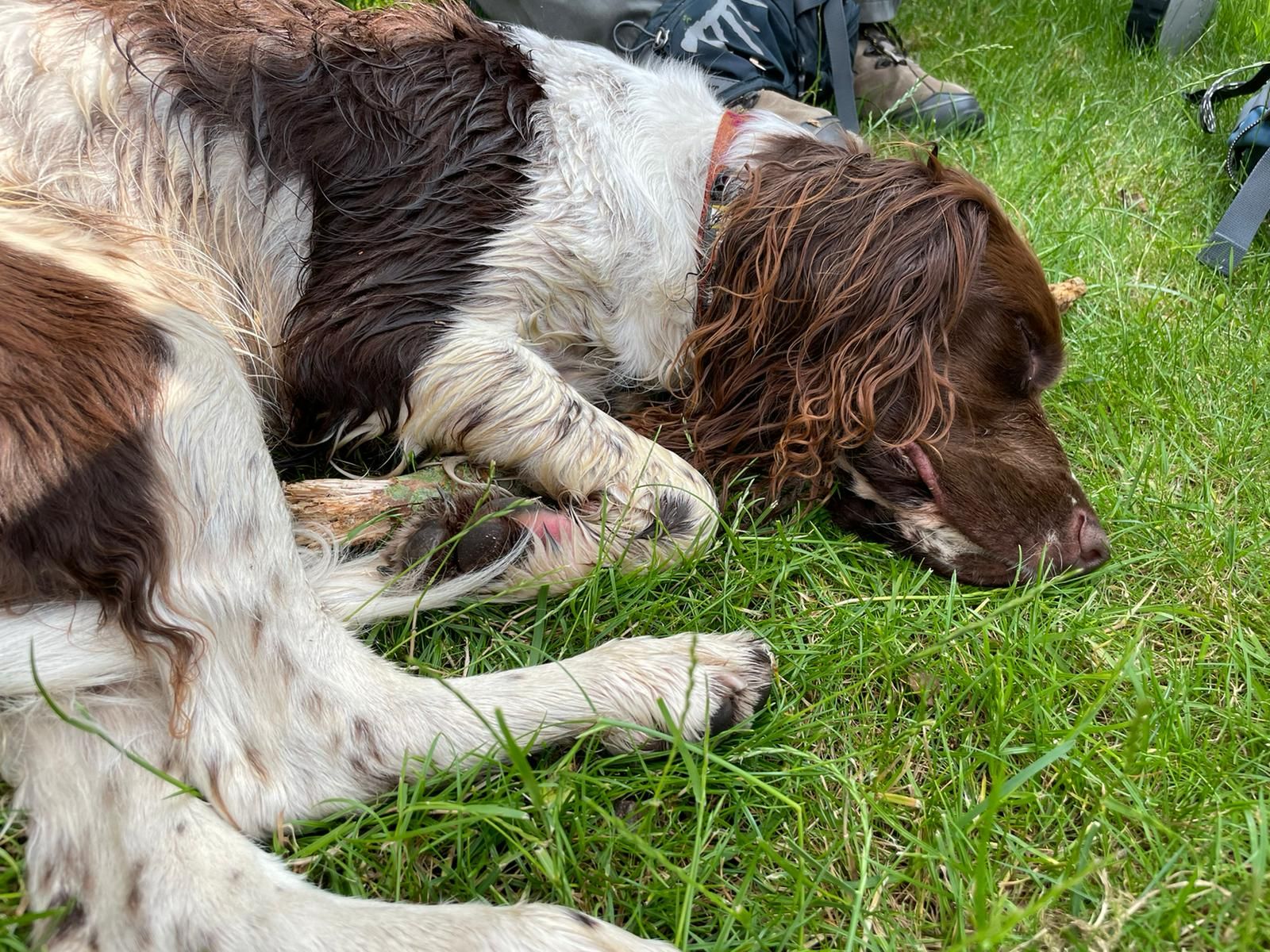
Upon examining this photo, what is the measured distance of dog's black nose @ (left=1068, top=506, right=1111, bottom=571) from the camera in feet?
8.74

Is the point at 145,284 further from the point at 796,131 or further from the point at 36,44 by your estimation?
the point at 796,131

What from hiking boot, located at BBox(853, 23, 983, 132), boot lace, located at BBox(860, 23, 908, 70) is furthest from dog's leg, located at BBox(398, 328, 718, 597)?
boot lace, located at BBox(860, 23, 908, 70)

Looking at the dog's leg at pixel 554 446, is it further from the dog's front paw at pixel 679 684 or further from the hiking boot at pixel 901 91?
the hiking boot at pixel 901 91

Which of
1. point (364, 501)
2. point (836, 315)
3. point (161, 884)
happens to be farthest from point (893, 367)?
point (161, 884)

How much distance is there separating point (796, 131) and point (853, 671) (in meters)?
1.77

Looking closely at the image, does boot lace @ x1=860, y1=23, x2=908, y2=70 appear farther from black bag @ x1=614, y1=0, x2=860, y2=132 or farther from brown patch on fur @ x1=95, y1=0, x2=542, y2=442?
brown patch on fur @ x1=95, y1=0, x2=542, y2=442

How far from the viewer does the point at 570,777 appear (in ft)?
6.27

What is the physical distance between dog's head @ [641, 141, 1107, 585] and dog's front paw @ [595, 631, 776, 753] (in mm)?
671

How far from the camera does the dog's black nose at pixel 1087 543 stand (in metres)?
2.66

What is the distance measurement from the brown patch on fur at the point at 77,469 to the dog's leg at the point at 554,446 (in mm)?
805

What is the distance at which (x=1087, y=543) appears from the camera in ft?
8.77

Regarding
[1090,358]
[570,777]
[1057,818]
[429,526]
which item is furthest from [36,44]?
[1090,358]

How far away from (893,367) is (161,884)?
2069 millimetres

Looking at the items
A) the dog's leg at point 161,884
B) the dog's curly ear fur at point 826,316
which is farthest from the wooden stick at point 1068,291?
the dog's leg at point 161,884
